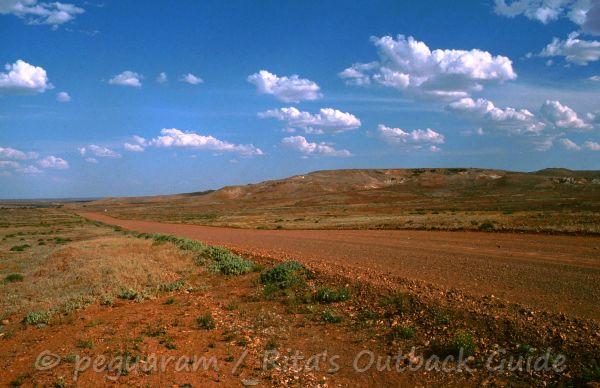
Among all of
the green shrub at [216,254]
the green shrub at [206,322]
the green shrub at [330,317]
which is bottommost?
the green shrub at [206,322]

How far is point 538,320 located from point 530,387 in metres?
2.04

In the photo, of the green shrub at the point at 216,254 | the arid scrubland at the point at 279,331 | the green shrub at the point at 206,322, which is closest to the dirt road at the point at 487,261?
the arid scrubland at the point at 279,331

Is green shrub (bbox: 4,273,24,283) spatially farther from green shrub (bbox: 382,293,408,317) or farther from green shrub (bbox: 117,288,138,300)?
green shrub (bbox: 382,293,408,317)

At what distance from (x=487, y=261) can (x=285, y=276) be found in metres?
6.50

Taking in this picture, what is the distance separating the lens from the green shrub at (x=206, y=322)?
9.17 metres

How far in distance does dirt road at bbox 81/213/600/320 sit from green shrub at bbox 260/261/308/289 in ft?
5.11

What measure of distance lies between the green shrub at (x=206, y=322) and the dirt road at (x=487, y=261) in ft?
15.4

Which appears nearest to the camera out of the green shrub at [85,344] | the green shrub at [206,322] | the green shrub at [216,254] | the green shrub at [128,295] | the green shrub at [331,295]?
the green shrub at [85,344]

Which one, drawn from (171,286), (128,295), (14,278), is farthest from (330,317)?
(14,278)

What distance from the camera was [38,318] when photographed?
1024 centimetres

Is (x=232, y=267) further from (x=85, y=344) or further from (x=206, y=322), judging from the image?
(x=85, y=344)

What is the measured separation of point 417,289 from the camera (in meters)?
9.95

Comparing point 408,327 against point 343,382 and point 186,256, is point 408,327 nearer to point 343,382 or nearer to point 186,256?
point 343,382

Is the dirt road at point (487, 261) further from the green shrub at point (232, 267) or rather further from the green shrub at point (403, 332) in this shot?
the green shrub at point (403, 332)
